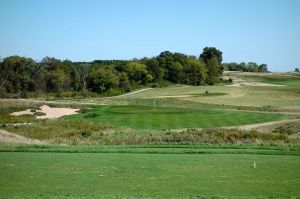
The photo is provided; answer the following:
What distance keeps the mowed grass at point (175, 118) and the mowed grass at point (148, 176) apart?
2967cm

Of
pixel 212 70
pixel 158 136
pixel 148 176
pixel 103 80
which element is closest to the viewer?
pixel 148 176

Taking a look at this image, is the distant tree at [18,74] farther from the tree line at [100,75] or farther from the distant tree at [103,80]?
the distant tree at [103,80]

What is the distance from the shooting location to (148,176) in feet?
51.4

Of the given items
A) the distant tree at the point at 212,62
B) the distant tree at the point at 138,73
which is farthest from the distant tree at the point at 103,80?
the distant tree at the point at 212,62

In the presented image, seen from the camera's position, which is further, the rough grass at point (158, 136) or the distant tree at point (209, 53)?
the distant tree at point (209, 53)

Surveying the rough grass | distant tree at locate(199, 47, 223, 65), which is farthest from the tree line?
the rough grass

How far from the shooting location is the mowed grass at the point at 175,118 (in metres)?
51.0

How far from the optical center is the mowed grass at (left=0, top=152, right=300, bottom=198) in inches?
518

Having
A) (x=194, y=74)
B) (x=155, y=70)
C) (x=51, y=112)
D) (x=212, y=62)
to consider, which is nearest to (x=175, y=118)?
(x=51, y=112)

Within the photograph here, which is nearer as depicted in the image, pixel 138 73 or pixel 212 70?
pixel 138 73

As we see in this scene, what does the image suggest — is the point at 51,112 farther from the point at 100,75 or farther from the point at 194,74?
the point at 194,74

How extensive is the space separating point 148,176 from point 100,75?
112m

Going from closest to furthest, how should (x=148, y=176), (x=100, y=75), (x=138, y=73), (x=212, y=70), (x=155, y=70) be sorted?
(x=148, y=176), (x=100, y=75), (x=138, y=73), (x=155, y=70), (x=212, y=70)

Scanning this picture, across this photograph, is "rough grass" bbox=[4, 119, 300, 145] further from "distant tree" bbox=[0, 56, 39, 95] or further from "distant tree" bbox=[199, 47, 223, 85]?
"distant tree" bbox=[199, 47, 223, 85]
